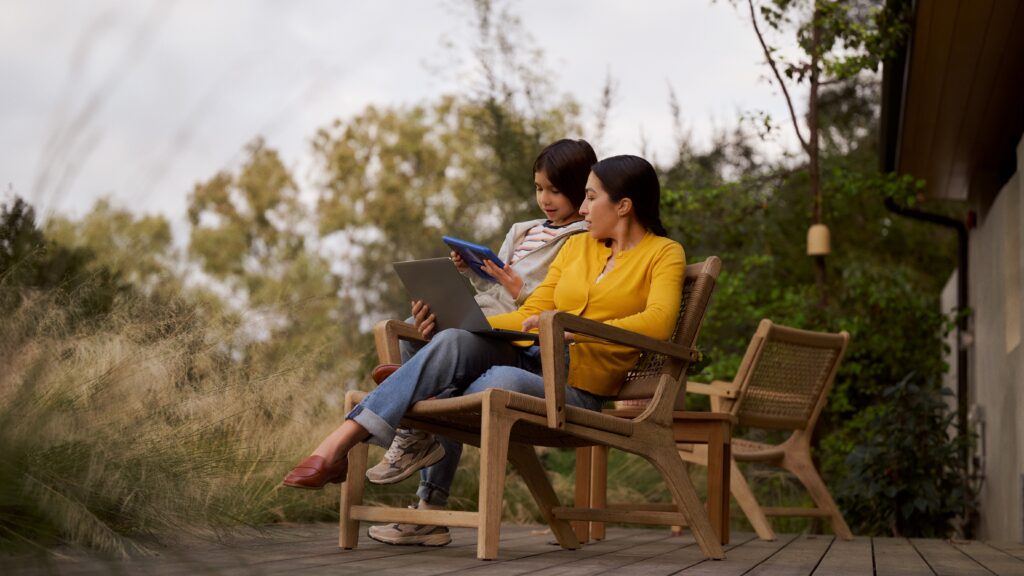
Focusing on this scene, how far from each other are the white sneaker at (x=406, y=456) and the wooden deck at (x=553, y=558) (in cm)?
21

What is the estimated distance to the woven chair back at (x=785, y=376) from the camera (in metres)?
4.79

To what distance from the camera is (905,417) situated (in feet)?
20.2

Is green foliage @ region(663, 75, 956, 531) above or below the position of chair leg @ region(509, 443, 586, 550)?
above

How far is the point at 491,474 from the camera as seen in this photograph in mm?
2791

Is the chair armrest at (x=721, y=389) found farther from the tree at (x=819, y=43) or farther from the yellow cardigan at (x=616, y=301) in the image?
the tree at (x=819, y=43)

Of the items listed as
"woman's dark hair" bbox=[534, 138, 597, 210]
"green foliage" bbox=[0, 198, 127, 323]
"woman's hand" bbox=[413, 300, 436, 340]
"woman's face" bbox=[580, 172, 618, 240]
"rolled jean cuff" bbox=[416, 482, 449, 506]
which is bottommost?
"rolled jean cuff" bbox=[416, 482, 449, 506]

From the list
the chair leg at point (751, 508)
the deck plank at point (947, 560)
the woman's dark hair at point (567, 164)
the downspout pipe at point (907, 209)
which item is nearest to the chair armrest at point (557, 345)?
the woman's dark hair at point (567, 164)

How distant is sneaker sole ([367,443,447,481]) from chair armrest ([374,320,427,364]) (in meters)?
0.29

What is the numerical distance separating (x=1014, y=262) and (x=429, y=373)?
426 cm

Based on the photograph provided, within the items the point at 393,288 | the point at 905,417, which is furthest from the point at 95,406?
the point at 393,288

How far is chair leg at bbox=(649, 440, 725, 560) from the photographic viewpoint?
321 centimetres

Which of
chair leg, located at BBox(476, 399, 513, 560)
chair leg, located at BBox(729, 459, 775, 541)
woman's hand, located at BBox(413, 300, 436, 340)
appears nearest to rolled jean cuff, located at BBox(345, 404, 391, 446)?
chair leg, located at BBox(476, 399, 513, 560)

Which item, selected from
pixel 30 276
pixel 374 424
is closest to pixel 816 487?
pixel 374 424

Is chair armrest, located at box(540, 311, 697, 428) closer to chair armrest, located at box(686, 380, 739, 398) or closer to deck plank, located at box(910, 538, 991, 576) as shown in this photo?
deck plank, located at box(910, 538, 991, 576)
